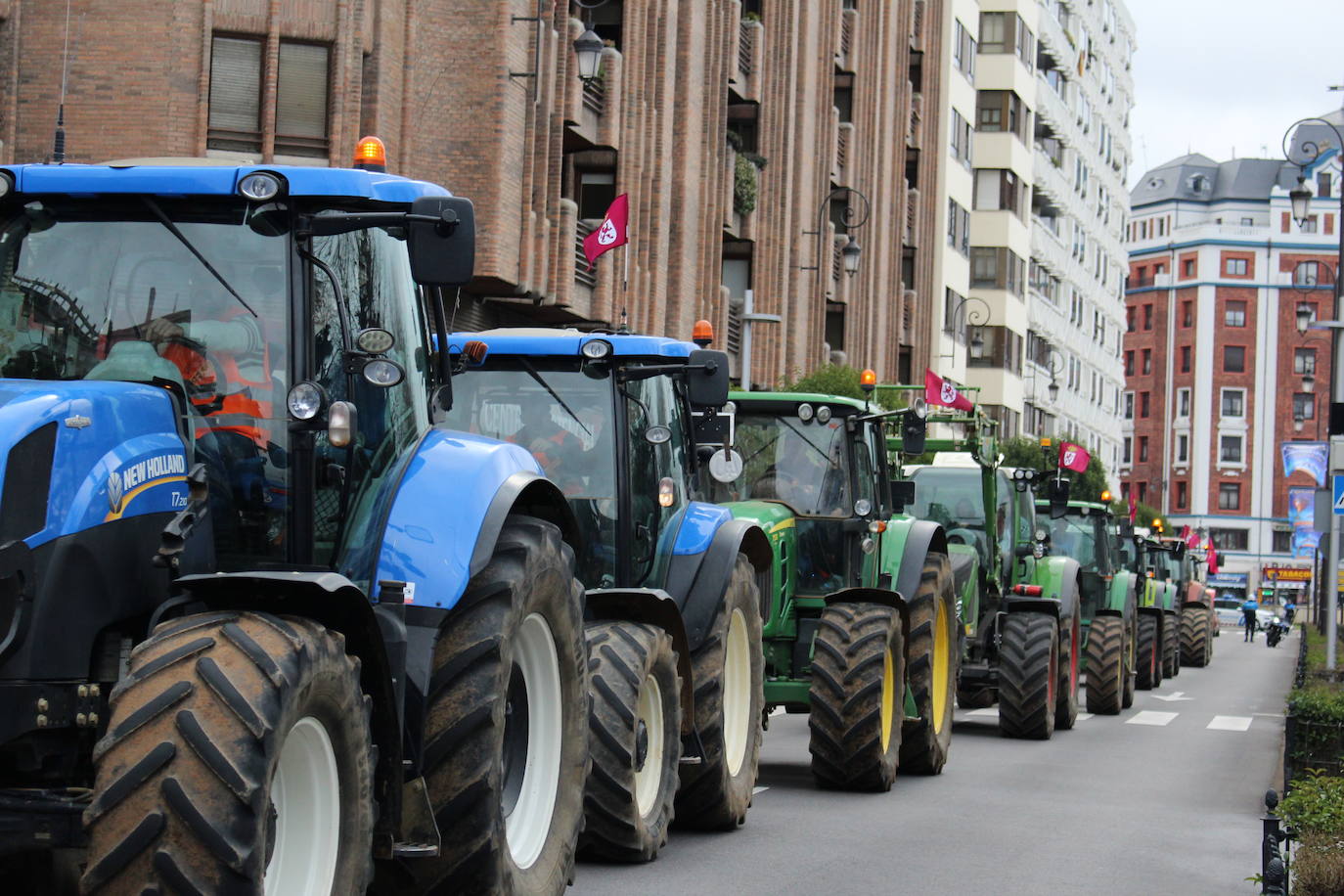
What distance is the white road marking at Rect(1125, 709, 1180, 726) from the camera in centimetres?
2227

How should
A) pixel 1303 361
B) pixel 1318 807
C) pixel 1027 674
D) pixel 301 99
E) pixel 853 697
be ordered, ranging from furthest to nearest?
pixel 1303 361 < pixel 301 99 < pixel 1027 674 < pixel 853 697 < pixel 1318 807

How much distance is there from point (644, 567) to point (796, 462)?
3.67 metres

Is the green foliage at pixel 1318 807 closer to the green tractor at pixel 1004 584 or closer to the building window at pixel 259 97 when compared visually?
the green tractor at pixel 1004 584

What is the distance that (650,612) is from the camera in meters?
9.57

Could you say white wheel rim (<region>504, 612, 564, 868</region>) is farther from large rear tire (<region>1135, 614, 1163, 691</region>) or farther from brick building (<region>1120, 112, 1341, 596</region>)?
brick building (<region>1120, 112, 1341, 596</region>)

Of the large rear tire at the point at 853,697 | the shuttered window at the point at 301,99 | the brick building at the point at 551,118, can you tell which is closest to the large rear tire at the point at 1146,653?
the brick building at the point at 551,118

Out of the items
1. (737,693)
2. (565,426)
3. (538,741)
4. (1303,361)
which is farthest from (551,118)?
(1303,361)

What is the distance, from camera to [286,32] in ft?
78.4

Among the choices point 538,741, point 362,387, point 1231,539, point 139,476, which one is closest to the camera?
point 139,476

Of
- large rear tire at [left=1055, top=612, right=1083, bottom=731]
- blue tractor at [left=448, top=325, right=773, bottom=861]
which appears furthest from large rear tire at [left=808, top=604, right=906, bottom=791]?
large rear tire at [left=1055, top=612, right=1083, bottom=731]

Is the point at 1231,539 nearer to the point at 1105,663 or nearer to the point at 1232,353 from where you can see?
the point at 1232,353

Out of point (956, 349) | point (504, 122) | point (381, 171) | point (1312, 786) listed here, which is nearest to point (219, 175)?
point (381, 171)

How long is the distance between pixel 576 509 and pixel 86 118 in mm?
14540

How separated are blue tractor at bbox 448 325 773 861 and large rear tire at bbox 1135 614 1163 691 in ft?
63.9
